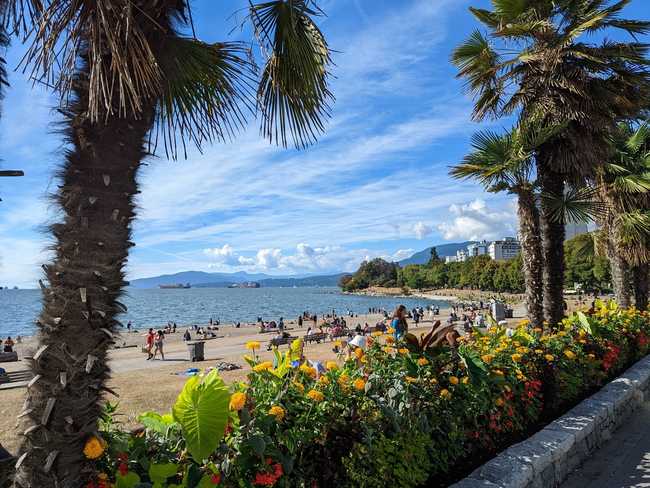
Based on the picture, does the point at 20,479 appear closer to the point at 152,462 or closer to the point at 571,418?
the point at 152,462

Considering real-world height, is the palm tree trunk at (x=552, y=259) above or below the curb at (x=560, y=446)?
above

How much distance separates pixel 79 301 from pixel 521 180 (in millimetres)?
7686

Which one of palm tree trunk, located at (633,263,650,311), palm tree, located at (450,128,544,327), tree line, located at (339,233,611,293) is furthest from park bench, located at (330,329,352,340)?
palm tree, located at (450,128,544,327)

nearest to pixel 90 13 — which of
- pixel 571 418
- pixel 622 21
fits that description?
pixel 571 418

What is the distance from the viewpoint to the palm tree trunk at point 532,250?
25.7ft

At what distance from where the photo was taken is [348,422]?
9.21 feet

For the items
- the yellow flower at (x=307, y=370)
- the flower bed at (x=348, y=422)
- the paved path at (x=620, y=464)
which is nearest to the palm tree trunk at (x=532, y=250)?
the paved path at (x=620, y=464)

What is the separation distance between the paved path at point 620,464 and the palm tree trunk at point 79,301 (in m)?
4.01

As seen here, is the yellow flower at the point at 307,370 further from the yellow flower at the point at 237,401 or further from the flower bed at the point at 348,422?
the yellow flower at the point at 237,401

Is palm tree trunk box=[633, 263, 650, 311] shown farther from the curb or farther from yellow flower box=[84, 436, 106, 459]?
yellow flower box=[84, 436, 106, 459]

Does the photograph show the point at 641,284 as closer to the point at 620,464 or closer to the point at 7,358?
the point at 620,464

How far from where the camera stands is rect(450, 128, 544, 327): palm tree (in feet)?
25.2

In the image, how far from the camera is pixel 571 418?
4586 mm

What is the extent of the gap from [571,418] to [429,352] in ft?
6.60
